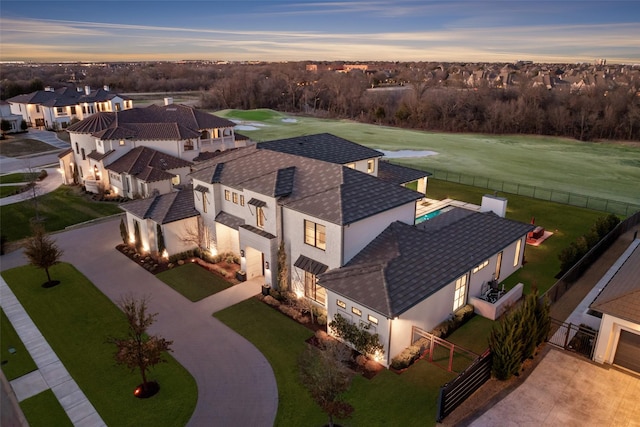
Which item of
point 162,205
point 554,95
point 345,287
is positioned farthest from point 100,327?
point 554,95

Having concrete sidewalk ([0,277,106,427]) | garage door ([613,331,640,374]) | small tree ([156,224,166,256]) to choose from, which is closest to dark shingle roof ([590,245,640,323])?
garage door ([613,331,640,374])

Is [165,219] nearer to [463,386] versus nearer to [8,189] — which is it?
[463,386]

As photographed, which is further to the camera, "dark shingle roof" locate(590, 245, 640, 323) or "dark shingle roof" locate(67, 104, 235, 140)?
"dark shingle roof" locate(67, 104, 235, 140)

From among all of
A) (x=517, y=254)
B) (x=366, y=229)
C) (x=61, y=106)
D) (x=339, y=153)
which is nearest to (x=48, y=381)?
(x=366, y=229)

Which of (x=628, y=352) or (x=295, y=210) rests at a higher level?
(x=295, y=210)

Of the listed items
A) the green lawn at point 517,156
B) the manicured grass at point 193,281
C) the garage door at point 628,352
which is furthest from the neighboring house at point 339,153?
the green lawn at point 517,156

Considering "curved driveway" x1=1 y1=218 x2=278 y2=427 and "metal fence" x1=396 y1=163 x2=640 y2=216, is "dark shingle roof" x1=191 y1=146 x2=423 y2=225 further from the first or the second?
"metal fence" x1=396 y1=163 x2=640 y2=216

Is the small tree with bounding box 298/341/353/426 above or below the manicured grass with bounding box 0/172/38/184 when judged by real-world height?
above
